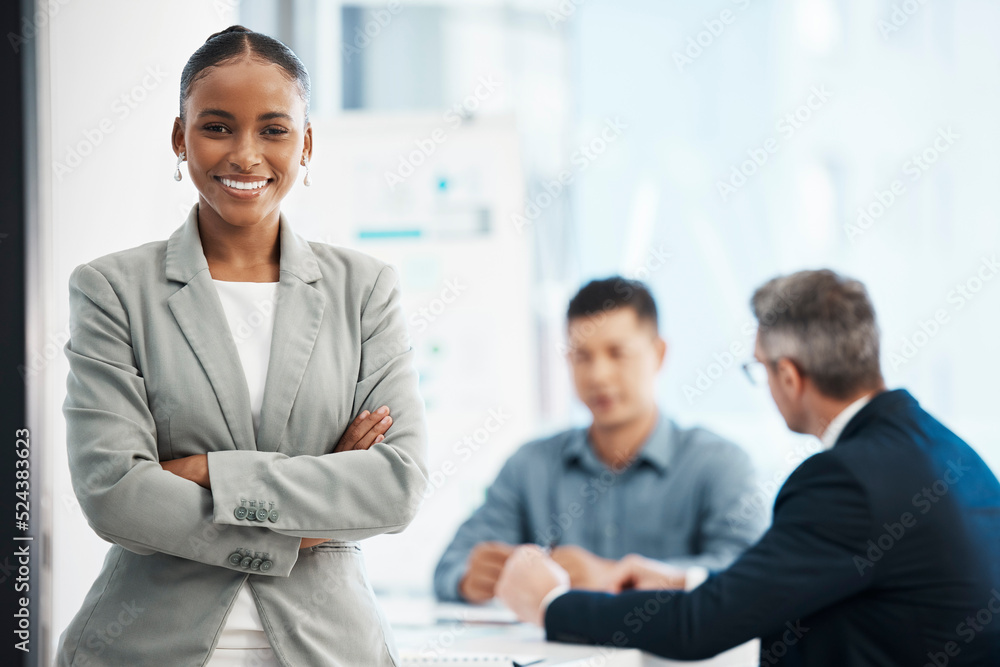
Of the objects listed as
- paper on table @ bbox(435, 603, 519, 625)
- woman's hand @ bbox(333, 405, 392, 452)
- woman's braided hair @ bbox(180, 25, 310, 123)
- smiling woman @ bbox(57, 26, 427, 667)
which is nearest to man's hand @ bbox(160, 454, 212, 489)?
smiling woman @ bbox(57, 26, 427, 667)

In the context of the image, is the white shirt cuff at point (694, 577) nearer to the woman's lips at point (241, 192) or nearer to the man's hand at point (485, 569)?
the man's hand at point (485, 569)

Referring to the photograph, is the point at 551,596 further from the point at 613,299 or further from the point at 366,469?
the point at 613,299

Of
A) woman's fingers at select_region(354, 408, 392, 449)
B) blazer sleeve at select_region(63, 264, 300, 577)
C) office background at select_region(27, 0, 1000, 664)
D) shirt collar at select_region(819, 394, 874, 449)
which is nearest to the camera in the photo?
blazer sleeve at select_region(63, 264, 300, 577)

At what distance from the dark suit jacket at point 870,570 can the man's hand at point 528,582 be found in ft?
0.87

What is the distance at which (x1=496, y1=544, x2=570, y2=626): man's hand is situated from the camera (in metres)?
1.95

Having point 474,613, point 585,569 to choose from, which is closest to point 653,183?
point 585,569

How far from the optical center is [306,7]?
3938 mm

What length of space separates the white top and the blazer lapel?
0.02m

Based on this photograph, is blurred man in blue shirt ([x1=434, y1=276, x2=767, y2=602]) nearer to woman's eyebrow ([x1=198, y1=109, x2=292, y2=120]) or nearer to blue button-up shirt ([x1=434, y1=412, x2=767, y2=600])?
blue button-up shirt ([x1=434, y1=412, x2=767, y2=600])

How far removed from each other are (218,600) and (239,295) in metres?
0.39

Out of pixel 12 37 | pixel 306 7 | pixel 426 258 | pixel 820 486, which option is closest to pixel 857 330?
pixel 820 486

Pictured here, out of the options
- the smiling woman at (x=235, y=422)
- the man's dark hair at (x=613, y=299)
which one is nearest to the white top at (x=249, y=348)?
the smiling woman at (x=235, y=422)

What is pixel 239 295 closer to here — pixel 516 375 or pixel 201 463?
pixel 201 463

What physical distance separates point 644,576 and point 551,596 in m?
0.33
